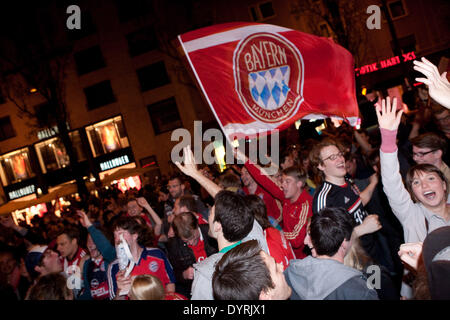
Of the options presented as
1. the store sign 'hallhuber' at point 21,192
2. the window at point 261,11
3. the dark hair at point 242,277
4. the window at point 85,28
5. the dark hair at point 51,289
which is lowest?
the dark hair at point 242,277

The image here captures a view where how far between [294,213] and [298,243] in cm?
46

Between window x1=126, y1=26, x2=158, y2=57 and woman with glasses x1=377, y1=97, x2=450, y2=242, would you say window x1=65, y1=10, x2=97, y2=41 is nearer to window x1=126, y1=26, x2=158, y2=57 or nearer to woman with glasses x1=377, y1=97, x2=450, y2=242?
window x1=126, y1=26, x2=158, y2=57

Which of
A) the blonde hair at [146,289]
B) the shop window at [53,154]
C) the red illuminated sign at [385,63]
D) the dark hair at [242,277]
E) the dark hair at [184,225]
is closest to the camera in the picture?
the dark hair at [242,277]

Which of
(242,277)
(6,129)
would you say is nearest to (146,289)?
(242,277)

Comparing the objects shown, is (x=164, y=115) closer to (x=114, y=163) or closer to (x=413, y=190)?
(x=114, y=163)

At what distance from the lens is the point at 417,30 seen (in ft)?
83.5

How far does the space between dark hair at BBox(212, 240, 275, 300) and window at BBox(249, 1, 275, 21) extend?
26294 millimetres

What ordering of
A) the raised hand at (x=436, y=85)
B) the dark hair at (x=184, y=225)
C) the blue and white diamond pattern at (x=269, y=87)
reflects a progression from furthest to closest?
1. the blue and white diamond pattern at (x=269, y=87)
2. the dark hair at (x=184, y=225)
3. the raised hand at (x=436, y=85)

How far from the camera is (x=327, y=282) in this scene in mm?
2367

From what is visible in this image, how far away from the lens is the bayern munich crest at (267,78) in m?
5.38

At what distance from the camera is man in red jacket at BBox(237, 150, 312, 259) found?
4582 mm

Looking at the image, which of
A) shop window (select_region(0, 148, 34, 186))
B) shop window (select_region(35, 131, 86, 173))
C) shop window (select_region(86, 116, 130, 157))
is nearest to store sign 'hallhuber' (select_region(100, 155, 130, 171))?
shop window (select_region(86, 116, 130, 157))

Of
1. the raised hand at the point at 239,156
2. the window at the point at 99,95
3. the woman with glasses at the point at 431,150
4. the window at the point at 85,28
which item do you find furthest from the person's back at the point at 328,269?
the window at the point at 85,28

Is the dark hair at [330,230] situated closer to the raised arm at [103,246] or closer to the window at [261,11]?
the raised arm at [103,246]
